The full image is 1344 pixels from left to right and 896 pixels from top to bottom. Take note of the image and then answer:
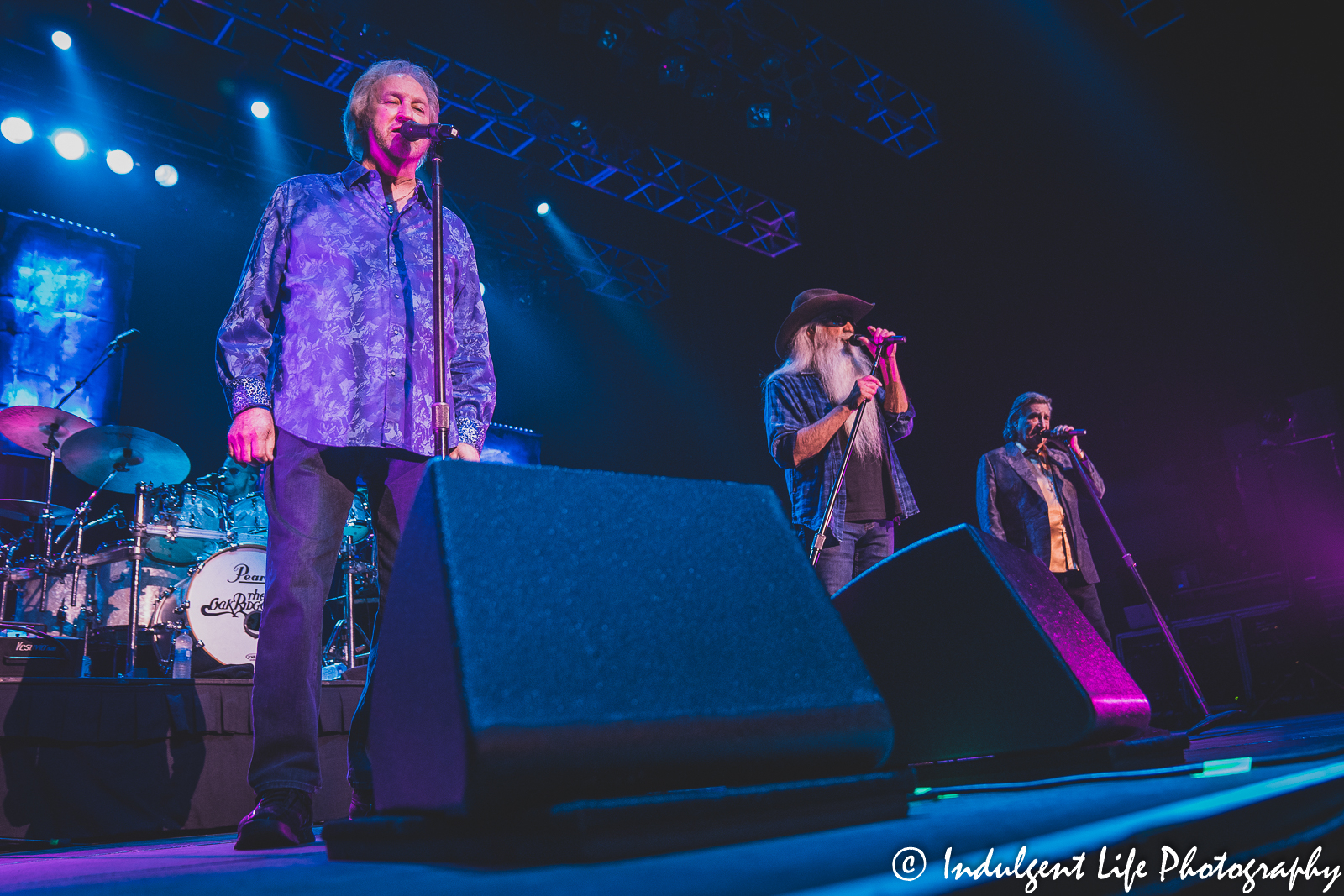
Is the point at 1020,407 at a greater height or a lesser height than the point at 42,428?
lesser

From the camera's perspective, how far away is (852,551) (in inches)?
121

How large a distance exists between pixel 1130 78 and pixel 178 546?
24.9 ft

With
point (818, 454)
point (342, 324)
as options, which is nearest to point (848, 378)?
point (818, 454)

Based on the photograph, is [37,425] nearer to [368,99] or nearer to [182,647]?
[182,647]

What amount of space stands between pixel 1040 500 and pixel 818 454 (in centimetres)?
210

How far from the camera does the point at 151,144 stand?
291 inches

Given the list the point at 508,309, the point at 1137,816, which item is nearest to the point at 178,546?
the point at 508,309

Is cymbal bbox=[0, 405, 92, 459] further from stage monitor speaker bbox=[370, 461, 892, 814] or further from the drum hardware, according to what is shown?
stage monitor speaker bbox=[370, 461, 892, 814]

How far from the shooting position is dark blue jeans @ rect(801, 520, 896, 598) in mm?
2980

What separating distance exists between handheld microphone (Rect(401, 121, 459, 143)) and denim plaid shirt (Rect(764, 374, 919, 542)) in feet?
5.38

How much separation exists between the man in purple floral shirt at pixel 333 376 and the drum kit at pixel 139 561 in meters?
3.21

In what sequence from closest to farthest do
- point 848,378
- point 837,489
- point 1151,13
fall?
point 837,489 < point 848,378 < point 1151,13

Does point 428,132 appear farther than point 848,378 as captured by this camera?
No

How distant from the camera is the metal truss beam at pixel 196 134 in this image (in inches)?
274
